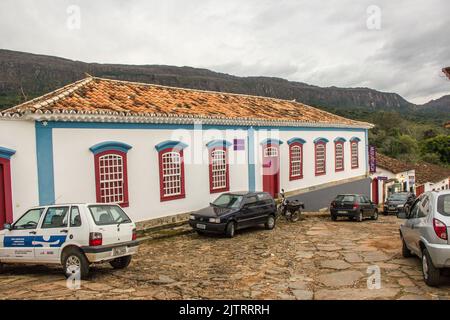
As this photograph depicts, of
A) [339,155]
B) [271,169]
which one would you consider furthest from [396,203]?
[271,169]

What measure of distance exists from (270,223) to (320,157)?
10073mm

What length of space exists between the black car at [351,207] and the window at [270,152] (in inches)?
146

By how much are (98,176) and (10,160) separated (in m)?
2.69

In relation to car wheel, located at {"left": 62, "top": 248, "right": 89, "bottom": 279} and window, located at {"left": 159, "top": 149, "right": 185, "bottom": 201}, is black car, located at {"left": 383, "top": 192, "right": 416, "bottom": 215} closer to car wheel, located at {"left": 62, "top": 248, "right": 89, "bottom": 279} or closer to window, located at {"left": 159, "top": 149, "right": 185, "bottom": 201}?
window, located at {"left": 159, "top": 149, "right": 185, "bottom": 201}

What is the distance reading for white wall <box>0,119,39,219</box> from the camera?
1148cm

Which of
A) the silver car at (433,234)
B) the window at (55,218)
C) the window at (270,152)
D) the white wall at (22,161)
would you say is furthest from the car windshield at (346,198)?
the window at (55,218)

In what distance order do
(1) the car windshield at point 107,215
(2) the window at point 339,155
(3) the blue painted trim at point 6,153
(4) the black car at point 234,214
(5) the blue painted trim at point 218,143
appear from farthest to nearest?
(2) the window at point 339,155, (5) the blue painted trim at point 218,143, (4) the black car at point 234,214, (3) the blue painted trim at point 6,153, (1) the car windshield at point 107,215

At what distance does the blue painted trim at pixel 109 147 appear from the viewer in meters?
13.2

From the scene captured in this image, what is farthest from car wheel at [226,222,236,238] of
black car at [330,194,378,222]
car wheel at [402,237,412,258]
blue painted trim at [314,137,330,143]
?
blue painted trim at [314,137,330,143]

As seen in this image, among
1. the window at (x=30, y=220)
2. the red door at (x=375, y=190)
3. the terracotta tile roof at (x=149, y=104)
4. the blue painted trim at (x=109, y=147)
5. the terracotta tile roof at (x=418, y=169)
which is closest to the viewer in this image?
the window at (x=30, y=220)

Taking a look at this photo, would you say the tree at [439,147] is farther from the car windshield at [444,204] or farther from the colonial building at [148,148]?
the car windshield at [444,204]

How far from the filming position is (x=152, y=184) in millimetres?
15039

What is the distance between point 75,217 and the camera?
8469 mm
